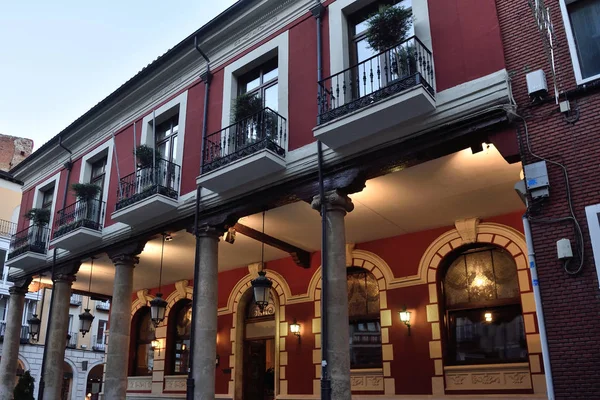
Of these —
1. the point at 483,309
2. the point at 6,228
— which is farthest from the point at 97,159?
the point at 6,228

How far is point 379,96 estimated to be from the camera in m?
8.38

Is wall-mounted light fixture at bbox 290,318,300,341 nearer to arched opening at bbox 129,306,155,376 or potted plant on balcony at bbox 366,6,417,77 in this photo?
arched opening at bbox 129,306,155,376

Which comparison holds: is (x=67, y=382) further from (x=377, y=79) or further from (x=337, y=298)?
(x=377, y=79)

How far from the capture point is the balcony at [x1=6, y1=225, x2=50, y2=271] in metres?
16.1

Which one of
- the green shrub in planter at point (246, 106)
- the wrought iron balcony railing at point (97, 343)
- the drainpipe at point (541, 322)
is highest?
the green shrub in planter at point (246, 106)

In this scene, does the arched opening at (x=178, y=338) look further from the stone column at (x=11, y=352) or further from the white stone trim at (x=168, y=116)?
the white stone trim at (x=168, y=116)

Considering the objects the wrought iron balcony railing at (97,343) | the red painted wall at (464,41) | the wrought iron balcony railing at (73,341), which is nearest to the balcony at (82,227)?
the red painted wall at (464,41)

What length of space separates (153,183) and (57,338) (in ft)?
18.7

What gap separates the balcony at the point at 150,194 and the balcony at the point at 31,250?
15.7 feet

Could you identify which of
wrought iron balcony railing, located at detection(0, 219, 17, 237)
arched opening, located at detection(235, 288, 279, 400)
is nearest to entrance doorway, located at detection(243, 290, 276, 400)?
arched opening, located at detection(235, 288, 279, 400)

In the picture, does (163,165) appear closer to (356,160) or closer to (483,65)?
(356,160)

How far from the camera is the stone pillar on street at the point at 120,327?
12048 millimetres

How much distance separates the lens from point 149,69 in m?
14.0

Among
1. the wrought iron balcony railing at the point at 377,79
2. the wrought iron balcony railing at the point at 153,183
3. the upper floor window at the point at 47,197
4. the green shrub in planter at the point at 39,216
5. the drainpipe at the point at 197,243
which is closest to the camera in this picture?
the wrought iron balcony railing at the point at 377,79
